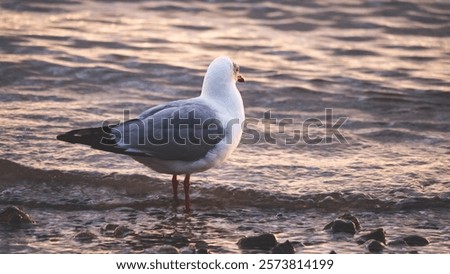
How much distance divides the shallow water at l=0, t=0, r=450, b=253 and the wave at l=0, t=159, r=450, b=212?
0.02 m

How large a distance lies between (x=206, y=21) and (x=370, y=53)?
261 cm

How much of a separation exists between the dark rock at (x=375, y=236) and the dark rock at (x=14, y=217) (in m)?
2.31

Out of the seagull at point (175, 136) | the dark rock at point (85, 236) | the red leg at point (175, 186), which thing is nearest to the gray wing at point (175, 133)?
the seagull at point (175, 136)

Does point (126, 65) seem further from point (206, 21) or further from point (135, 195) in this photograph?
point (135, 195)

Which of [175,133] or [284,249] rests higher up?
[175,133]

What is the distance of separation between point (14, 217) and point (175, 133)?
129 cm

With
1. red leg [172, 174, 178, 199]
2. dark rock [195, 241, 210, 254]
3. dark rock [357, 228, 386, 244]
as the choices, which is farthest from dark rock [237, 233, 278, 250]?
red leg [172, 174, 178, 199]

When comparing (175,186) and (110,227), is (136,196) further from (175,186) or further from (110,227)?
(110,227)

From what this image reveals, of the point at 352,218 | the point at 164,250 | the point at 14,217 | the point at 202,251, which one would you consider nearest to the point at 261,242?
the point at 202,251

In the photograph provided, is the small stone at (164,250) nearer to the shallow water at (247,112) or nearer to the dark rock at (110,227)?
the shallow water at (247,112)

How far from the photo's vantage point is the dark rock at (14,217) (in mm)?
6184

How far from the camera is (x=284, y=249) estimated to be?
5.59 m

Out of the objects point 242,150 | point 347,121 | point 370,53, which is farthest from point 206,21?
point 242,150

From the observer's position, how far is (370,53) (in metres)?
11.9
